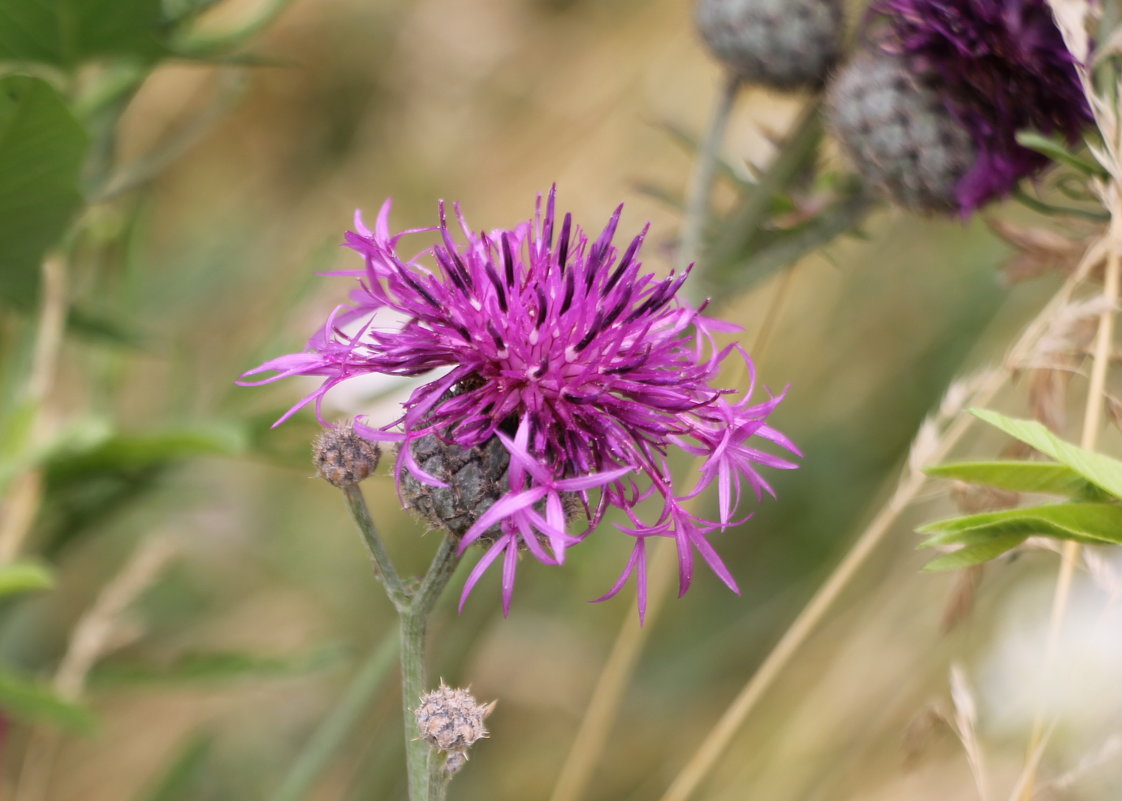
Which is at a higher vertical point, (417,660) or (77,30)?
(77,30)

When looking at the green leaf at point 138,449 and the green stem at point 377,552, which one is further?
the green leaf at point 138,449

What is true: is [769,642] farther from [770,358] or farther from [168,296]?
[168,296]

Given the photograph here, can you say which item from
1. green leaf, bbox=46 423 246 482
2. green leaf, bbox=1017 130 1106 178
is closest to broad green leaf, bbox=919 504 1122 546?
green leaf, bbox=1017 130 1106 178

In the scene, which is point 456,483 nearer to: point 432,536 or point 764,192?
point 764,192

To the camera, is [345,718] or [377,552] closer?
[377,552]

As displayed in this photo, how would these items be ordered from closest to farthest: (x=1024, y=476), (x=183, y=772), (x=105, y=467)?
(x=1024, y=476) < (x=105, y=467) < (x=183, y=772)

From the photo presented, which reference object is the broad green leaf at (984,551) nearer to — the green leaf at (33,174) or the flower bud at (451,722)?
the flower bud at (451,722)

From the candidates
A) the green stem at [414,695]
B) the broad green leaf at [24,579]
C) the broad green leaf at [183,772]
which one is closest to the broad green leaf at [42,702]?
the broad green leaf at [24,579]

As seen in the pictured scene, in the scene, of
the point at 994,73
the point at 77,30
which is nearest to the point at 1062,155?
the point at 994,73

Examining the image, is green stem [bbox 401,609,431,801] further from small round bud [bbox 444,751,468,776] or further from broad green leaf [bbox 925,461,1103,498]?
broad green leaf [bbox 925,461,1103,498]
